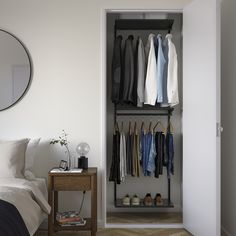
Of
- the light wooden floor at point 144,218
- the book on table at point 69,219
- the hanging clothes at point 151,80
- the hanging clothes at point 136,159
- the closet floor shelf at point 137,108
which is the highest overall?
the hanging clothes at point 151,80

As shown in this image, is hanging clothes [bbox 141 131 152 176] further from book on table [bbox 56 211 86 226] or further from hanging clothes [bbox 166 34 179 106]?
book on table [bbox 56 211 86 226]

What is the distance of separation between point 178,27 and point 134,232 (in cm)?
252

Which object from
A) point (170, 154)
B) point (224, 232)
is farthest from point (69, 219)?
point (224, 232)

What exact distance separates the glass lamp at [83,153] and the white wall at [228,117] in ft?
4.43

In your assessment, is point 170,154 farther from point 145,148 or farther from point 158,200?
point 158,200

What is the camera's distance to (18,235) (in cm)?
199

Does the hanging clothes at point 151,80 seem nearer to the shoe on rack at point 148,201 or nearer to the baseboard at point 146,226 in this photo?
the shoe on rack at point 148,201

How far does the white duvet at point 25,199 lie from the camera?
7.63 ft

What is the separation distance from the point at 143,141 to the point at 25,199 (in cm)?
163

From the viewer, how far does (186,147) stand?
11.1 feet

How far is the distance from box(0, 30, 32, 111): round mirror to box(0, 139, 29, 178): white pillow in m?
0.60

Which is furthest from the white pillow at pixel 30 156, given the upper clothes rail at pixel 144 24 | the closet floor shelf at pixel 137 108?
the upper clothes rail at pixel 144 24

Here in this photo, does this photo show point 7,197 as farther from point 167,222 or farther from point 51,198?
point 167,222

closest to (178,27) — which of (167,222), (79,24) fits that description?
(79,24)
